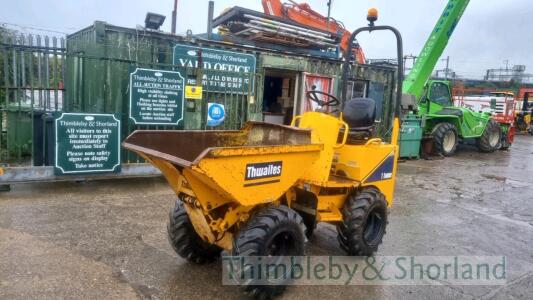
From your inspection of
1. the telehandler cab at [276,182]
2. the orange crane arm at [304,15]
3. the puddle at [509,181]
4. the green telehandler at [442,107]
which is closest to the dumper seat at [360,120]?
the telehandler cab at [276,182]

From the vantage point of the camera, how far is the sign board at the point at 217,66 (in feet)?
26.0

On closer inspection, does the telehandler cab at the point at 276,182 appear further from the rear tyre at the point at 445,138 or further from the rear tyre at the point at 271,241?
the rear tyre at the point at 445,138

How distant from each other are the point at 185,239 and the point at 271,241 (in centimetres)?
92

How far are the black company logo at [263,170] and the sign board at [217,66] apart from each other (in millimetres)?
4666

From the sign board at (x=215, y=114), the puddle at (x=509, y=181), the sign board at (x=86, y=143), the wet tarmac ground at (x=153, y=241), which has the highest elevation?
the sign board at (x=215, y=114)

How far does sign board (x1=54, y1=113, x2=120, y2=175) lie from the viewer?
20.5 feet

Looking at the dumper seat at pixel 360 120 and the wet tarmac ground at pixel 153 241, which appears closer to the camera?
the wet tarmac ground at pixel 153 241

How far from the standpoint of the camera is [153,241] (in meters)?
4.57

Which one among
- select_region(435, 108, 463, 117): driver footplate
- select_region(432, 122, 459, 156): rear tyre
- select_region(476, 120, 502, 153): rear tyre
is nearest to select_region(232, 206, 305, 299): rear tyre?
select_region(432, 122, 459, 156): rear tyre

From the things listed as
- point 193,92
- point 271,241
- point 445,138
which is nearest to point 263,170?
point 271,241

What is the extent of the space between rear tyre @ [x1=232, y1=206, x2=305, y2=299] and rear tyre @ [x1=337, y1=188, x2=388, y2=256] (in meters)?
0.82

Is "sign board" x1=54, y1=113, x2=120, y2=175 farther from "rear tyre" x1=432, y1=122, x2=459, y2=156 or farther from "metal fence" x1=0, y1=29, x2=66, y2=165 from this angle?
"rear tyre" x1=432, y1=122, x2=459, y2=156

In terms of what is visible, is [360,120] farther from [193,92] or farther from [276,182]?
[193,92]

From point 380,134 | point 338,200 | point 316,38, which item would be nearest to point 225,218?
point 338,200
